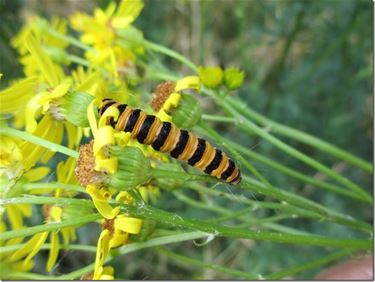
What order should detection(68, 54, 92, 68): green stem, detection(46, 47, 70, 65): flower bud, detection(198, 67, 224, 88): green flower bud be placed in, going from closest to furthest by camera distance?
1. detection(198, 67, 224, 88): green flower bud
2. detection(68, 54, 92, 68): green stem
3. detection(46, 47, 70, 65): flower bud

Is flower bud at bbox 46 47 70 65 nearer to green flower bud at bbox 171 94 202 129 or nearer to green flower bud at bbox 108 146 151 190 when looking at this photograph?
green flower bud at bbox 171 94 202 129

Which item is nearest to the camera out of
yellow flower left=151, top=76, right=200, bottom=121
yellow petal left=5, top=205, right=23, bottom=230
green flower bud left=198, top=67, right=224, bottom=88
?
yellow flower left=151, top=76, right=200, bottom=121

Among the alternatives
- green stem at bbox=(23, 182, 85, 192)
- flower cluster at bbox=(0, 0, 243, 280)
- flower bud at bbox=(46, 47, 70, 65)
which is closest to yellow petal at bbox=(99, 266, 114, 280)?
flower cluster at bbox=(0, 0, 243, 280)

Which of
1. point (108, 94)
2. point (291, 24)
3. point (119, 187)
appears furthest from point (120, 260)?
point (119, 187)

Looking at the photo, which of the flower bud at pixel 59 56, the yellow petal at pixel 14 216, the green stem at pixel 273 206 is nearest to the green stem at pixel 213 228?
the green stem at pixel 273 206

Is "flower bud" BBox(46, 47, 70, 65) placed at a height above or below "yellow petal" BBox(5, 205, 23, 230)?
above

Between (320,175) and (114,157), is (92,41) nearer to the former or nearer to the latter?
(114,157)
